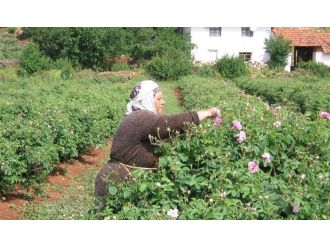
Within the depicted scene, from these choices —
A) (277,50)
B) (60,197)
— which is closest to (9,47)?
(277,50)

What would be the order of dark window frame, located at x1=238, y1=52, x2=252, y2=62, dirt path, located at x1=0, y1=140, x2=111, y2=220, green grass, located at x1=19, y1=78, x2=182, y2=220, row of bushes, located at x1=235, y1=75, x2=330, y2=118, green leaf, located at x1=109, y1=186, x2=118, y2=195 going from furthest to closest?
dark window frame, located at x1=238, y1=52, x2=252, y2=62 < row of bushes, located at x1=235, y1=75, x2=330, y2=118 < dirt path, located at x1=0, y1=140, x2=111, y2=220 < green grass, located at x1=19, y1=78, x2=182, y2=220 < green leaf, located at x1=109, y1=186, x2=118, y2=195

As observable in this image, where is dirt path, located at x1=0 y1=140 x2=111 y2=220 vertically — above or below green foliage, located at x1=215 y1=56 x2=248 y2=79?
above

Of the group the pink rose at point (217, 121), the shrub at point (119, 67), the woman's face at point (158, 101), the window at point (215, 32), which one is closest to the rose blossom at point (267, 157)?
the pink rose at point (217, 121)

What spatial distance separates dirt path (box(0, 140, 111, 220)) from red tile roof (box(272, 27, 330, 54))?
28.4 m

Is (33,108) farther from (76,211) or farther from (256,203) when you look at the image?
(256,203)

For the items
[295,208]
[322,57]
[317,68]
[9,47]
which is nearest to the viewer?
[295,208]

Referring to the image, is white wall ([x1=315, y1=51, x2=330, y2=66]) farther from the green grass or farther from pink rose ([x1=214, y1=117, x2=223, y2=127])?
pink rose ([x1=214, y1=117, x2=223, y2=127])

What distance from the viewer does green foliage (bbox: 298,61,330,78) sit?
32250 mm

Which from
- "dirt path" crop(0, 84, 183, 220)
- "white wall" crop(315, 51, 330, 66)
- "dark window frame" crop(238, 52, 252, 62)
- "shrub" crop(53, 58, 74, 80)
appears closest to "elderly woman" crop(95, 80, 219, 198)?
"dirt path" crop(0, 84, 183, 220)

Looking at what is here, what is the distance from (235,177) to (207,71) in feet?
99.1

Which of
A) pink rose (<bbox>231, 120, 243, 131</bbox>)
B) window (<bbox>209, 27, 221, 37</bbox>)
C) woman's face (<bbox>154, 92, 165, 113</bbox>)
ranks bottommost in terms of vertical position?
window (<bbox>209, 27, 221, 37</bbox>)

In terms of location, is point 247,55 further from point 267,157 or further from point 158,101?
point 267,157

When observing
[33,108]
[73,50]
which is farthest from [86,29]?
[33,108]

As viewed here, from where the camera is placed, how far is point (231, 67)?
1283 inches
